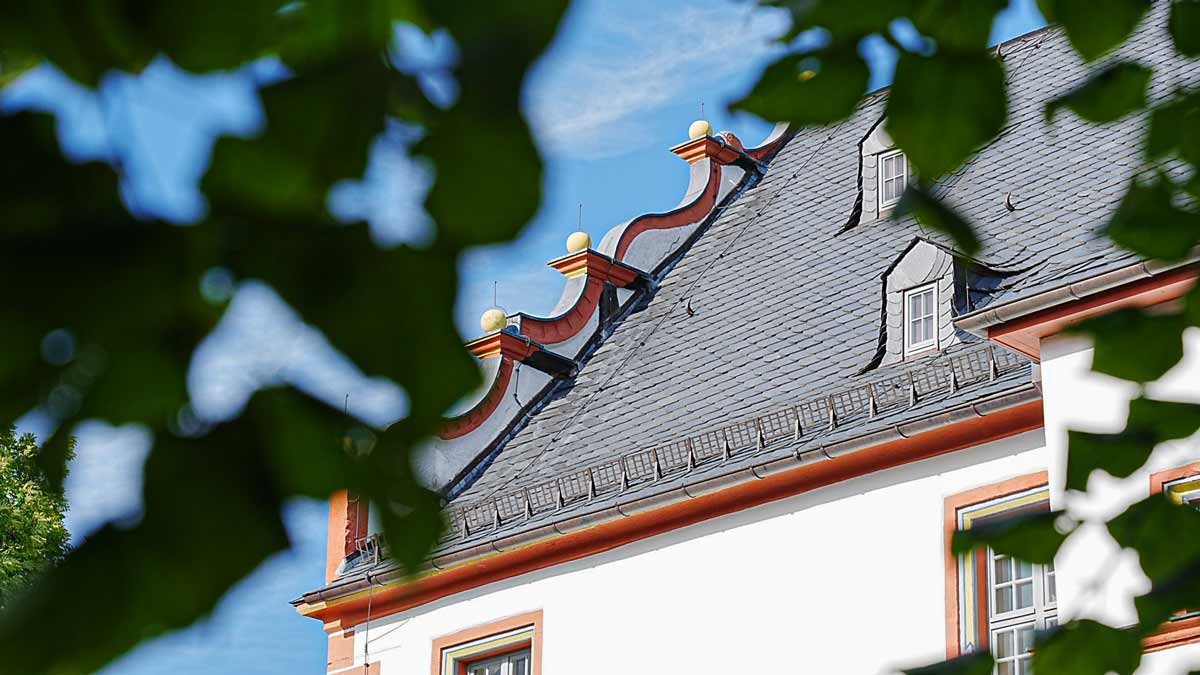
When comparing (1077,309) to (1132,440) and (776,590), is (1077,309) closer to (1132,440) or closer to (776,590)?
(776,590)

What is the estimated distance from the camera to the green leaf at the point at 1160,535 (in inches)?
131

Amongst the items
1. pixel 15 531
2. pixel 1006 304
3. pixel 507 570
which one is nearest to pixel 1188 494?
pixel 1006 304

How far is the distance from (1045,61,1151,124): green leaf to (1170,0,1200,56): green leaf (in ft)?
0.30

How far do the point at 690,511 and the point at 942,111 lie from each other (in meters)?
12.6

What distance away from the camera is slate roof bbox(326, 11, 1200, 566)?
14.1 meters

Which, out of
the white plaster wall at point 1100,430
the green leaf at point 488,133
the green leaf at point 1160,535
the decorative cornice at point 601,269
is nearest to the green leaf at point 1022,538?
the green leaf at point 1160,535

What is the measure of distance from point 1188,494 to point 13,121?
11.4 meters

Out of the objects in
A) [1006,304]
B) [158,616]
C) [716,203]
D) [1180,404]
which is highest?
[716,203]

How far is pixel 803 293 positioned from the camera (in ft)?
55.1

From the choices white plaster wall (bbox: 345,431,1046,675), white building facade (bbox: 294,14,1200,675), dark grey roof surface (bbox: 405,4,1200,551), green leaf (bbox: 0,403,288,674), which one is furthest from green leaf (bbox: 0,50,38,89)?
dark grey roof surface (bbox: 405,4,1200,551)

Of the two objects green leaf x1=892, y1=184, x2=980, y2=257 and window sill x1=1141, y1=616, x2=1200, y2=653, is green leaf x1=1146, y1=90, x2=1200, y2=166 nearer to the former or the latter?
green leaf x1=892, y1=184, x2=980, y2=257

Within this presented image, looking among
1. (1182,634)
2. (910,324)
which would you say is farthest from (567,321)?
(1182,634)

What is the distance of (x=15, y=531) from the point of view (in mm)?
21719

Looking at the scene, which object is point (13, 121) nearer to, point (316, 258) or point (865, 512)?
point (316, 258)
